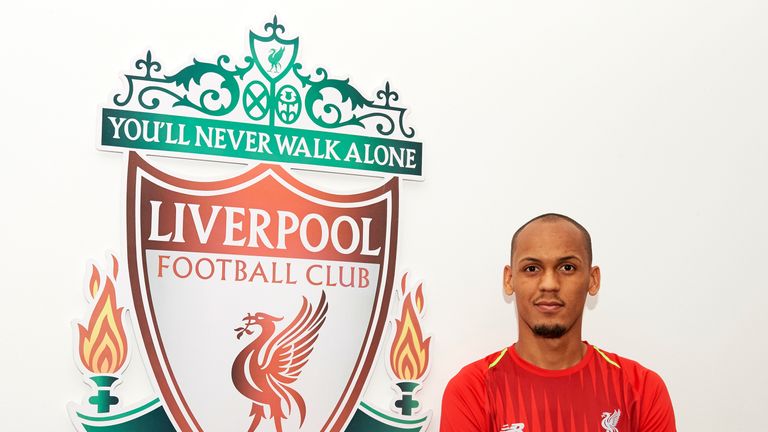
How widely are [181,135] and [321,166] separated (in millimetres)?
316

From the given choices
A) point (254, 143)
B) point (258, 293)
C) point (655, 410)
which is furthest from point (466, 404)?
point (254, 143)

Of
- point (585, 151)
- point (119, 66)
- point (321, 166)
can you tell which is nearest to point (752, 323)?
point (585, 151)

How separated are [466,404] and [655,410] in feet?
1.33

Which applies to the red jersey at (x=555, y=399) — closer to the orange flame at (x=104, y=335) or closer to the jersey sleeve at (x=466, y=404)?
the jersey sleeve at (x=466, y=404)

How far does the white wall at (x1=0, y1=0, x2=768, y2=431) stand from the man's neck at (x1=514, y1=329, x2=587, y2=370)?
183 millimetres

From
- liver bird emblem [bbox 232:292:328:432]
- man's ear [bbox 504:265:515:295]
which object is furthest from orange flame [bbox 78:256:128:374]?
man's ear [bbox 504:265:515:295]

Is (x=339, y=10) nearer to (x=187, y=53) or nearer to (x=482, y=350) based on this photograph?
(x=187, y=53)

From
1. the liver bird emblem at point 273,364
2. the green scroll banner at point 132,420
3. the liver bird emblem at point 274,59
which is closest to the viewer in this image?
the green scroll banner at point 132,420

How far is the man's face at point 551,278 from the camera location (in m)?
1.99

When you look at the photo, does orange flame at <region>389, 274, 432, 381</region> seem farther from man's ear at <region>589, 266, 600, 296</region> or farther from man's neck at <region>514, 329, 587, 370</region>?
man's ear at <region>589, 266, 600, 296</region>

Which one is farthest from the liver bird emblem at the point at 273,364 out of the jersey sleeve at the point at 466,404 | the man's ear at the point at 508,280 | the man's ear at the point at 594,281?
the man's ear at the point at 594,281

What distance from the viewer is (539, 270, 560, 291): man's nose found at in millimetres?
1973

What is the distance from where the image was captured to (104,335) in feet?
6.24

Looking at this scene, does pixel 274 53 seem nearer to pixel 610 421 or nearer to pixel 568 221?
pixel 568 221
